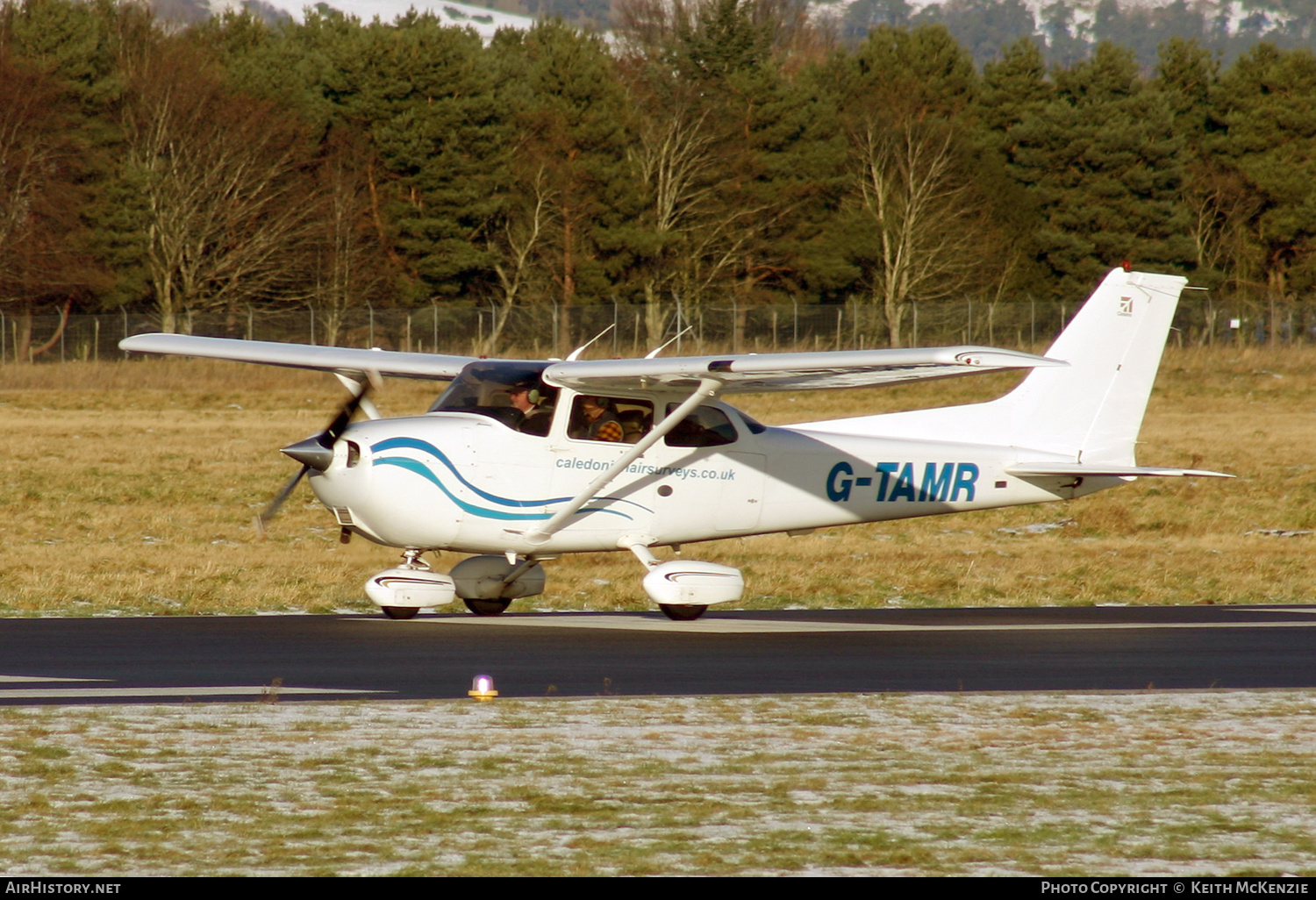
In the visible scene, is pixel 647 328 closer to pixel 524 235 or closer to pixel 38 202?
pixel 524 235

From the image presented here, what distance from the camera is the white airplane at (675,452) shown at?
41.6ft

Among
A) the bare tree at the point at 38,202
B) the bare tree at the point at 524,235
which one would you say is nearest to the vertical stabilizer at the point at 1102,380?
the bare tree at the point at 524,235

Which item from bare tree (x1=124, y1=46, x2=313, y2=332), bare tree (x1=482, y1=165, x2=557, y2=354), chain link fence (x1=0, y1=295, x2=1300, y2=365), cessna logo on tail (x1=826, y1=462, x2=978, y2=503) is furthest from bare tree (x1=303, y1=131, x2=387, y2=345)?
cessna logo on tail (x1=826, y1=462, x2=978, y2=503)

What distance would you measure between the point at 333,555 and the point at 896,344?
1284 inches

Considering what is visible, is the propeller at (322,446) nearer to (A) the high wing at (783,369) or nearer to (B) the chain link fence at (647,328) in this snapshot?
(A) the high wing at (783,369)

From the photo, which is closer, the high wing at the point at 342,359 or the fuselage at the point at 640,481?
the fuselage at the point at 640,481

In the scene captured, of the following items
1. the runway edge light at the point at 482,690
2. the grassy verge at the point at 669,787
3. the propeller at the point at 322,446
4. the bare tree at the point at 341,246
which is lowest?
the runway edge light at the point at 482,690

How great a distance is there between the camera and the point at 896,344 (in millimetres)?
49406

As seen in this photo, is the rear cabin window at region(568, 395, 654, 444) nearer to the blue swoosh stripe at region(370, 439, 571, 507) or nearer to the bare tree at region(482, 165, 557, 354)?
the blue swoosh stripe at region(370, 439, 571, 507)

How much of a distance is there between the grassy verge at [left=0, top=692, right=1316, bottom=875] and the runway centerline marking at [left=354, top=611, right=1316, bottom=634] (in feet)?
13.1

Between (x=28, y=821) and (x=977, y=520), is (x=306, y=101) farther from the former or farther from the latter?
(x=28, y=821)

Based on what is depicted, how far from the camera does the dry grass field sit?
16219 mm

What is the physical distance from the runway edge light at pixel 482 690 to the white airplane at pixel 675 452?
12.3 ft

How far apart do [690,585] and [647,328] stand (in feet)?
123
